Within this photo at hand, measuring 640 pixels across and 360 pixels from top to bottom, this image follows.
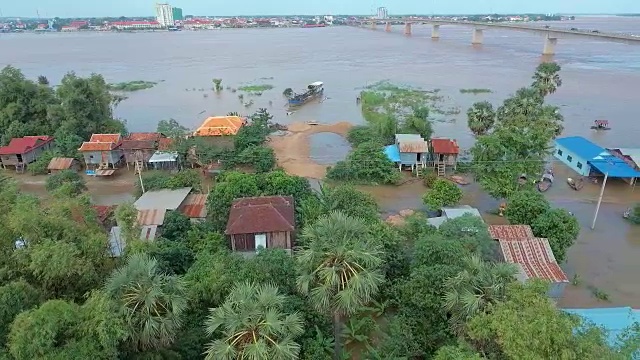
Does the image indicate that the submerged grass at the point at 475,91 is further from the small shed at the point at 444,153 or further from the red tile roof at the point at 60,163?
the red tile roof at the point at 60,163

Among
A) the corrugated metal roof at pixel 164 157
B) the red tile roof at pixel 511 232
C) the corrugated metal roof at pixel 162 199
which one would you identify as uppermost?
the red tile roof at pixel 511 232

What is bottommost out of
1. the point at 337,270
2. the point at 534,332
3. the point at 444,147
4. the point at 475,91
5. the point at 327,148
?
the point at 327,148

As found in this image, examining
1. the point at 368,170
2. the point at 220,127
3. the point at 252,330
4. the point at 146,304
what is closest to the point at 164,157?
the point at 220,127

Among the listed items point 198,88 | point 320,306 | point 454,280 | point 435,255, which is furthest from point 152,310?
point 198,88

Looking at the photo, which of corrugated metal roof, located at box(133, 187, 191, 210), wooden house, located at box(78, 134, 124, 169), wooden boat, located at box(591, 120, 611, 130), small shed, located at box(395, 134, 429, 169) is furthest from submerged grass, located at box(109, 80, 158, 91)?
wooden boat, located at box(591, 120, 611, 130)

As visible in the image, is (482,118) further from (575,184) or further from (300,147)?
(300,147)

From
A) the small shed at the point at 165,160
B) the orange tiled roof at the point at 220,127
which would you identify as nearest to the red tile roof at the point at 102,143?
the small shed at the point at 165,160

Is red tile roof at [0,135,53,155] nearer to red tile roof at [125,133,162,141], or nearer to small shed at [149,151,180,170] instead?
red tile roof at [125,133,162,141]
